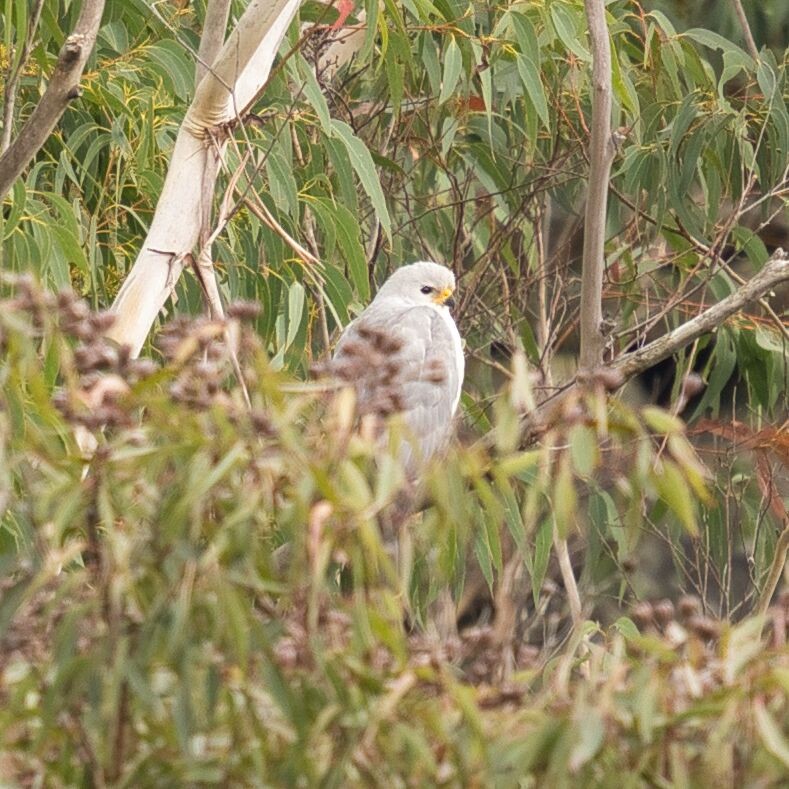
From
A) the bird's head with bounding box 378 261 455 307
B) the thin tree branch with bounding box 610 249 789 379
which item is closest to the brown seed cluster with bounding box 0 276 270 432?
the thin tree branch with bounding box 610 249 789 379

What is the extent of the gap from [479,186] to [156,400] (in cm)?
311

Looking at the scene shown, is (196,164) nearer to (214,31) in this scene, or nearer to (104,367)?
(214,31)

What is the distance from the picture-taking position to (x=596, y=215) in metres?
2.54

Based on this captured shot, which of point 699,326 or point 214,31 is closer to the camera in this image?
point 699,326

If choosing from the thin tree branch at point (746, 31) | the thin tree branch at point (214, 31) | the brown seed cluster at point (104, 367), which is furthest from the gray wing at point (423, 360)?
the brown seed cluster at point (104, 367)

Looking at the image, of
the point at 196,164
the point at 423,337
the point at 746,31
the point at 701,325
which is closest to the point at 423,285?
the point at 423,337

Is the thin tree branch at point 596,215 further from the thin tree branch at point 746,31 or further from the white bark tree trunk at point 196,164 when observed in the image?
the thin tree branch at point 746,31

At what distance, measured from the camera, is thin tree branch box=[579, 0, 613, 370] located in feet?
8.22

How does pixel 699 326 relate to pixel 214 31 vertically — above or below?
below

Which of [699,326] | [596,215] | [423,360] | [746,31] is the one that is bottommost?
[423,360]

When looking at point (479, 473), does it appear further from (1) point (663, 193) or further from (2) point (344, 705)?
(1) point (663, 193)

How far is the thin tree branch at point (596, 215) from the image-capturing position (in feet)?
8.22

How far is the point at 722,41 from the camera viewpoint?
143 inches

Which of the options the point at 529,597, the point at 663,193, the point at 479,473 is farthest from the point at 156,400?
the point at 529,597
